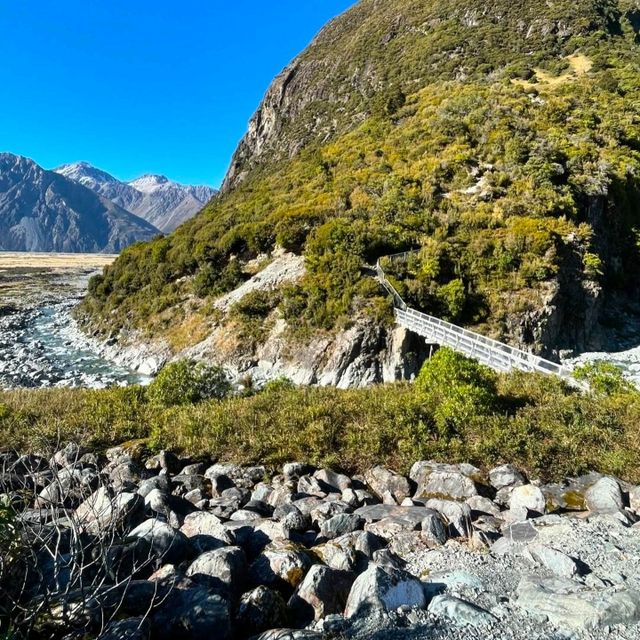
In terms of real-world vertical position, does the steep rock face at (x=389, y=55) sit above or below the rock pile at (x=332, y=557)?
above

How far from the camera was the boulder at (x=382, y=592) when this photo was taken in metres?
4.89

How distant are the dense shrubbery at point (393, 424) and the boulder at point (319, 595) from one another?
4286mm

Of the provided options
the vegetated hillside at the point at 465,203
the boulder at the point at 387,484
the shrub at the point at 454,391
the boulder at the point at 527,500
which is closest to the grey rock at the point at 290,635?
the boulder at the point at 387,484

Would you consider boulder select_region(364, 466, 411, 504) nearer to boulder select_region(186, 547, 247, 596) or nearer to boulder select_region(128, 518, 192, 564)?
boulder select_region(186, 547, 247, 596)

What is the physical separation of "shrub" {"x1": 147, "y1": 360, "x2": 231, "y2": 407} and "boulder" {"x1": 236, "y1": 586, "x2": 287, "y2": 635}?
9546mm

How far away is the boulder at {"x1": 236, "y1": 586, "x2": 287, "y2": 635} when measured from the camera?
4.74 meters

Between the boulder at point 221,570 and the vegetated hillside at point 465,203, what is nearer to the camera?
the boulder at point 221,570

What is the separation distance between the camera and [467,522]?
7023mm

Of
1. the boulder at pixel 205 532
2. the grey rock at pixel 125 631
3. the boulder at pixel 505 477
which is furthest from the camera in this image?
the boulder at pixel 505 477

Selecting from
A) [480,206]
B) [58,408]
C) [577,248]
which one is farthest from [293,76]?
[58,408]

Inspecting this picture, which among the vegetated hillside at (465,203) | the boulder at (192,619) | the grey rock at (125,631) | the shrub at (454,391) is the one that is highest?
the vegetated hillside at (465,203)

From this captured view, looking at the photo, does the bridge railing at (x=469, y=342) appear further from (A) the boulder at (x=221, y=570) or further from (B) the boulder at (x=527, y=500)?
(A) the boulder at (x=221, y=570)

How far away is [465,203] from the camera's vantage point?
1174 inches

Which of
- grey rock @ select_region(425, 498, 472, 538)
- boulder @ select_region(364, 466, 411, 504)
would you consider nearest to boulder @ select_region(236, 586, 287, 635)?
grey rock @ select_region(425, 498, 472, 538)
